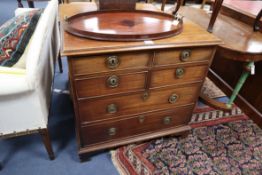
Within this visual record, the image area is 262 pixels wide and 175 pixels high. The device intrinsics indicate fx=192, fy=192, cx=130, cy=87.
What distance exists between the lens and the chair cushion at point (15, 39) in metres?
1.12

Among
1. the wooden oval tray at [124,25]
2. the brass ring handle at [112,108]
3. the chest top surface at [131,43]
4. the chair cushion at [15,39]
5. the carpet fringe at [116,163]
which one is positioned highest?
the wooden oval tray at [124,25]

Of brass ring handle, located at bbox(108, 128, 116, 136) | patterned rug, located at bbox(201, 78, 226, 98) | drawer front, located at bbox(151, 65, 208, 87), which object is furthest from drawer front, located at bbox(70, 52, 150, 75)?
patterned rug, located at bbox(201, 78, 226, 98)

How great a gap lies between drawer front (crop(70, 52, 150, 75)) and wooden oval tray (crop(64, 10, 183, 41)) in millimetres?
85

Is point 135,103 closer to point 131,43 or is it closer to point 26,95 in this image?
point 131,43

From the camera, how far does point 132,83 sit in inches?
41.4

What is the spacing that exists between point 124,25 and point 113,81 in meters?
0.32

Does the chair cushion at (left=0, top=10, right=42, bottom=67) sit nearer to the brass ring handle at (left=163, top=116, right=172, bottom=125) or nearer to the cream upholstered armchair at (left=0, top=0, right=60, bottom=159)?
the cream upholstered armchair at (left=0, top=0, right=60, bottom=159)

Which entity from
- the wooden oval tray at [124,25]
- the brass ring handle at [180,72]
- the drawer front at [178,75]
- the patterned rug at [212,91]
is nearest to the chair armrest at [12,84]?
the wooden oval tray at [124,25]

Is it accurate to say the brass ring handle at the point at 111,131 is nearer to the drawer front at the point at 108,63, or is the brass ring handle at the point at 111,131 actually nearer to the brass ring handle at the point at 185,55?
the drawer front at the point at 108,63

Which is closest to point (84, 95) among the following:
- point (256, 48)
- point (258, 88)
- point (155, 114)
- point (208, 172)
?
point (155, 114)

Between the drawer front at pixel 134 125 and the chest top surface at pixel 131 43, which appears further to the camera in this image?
the drawer front at pixel 134 125

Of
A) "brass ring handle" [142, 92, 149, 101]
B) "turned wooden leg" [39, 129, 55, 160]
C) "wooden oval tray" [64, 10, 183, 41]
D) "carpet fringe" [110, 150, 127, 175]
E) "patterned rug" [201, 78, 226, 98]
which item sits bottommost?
"carpet fringe" [110, 150, 127, 175]

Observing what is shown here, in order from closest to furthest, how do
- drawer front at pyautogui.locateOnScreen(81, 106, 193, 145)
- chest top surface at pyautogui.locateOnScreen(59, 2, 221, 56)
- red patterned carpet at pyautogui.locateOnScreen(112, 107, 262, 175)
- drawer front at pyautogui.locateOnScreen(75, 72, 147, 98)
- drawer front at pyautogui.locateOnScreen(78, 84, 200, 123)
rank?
chest top surface at pyautogui.locateOnScreen(59, 2, 221, 56), drawer front at pyautogui.locateOnScreen(75, 72, 147, 98), drawer front at pyautogui.locateOnScreen(78, 84, 200, 123), drawer front at pyautogui.locateOnScreen(81, 106, 193, 145), red patterned carpet at pyautogui.locateOnScreen(112, 107, 262, 175)

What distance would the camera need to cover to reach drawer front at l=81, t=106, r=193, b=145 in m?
1.20
